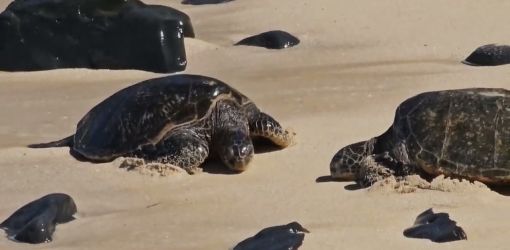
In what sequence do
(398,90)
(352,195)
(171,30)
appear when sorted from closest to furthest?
(352,195)
(398,90)
(171,30)

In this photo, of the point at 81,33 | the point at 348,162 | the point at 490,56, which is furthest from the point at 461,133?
the point at 81,33

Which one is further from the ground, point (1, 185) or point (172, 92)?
point (172, 92)

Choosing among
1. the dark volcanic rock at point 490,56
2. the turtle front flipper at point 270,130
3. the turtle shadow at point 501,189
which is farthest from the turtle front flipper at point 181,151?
the dark volcanic rock at point 490,56

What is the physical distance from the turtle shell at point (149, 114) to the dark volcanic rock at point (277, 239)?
1.83 meters

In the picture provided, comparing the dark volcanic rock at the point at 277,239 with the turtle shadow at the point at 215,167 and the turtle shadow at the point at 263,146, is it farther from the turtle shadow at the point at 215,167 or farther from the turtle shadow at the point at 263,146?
the turtle shadow at the point at 263,146

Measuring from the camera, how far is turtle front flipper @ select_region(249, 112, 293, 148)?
8.03m

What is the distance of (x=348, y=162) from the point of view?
7.32 metres

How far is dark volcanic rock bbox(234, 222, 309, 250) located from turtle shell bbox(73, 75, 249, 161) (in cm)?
183

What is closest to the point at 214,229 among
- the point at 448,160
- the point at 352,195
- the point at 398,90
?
the point at 352,195

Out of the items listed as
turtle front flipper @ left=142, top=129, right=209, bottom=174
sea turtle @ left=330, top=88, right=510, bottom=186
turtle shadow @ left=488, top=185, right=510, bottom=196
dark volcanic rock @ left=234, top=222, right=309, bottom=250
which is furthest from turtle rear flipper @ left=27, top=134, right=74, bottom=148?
turtle shadow @ left=488, top=185, right=510, bottom=196

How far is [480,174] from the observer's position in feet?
22.5

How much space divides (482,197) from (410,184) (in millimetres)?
443

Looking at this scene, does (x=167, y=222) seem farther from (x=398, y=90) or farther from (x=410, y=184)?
(x=398, y=90)

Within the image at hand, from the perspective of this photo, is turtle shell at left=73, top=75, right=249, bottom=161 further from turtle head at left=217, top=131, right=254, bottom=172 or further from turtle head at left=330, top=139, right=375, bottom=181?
turtle head at left=330, top=139, right=375, bottom=181
